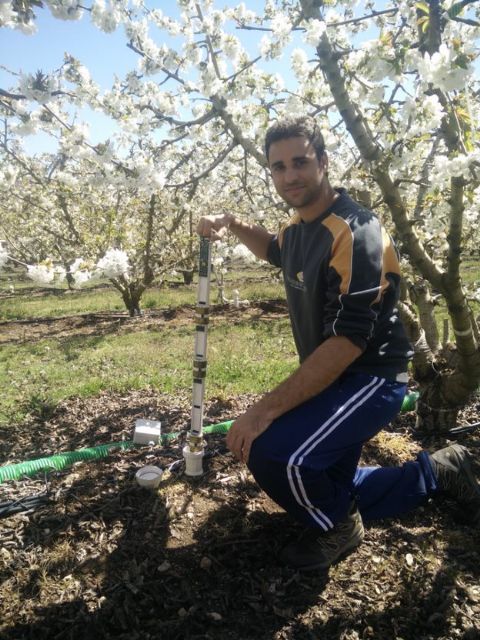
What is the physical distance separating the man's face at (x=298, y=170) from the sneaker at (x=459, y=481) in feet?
5.45

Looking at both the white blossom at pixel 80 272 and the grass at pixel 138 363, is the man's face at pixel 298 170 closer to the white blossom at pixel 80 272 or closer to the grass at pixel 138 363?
the white blossom at pixel 80 272

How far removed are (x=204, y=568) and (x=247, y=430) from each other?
707 millimetres

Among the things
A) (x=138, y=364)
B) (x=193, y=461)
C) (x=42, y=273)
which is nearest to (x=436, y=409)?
(x=193, y=461)

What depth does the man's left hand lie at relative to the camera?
2080 mm

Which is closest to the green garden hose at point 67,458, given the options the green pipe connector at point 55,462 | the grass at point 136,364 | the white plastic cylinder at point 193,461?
the green pipe connector at point 55,462

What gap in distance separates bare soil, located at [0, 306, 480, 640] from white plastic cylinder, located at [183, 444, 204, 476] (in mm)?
60

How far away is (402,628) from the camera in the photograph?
186cm

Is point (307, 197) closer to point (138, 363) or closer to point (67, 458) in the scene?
point (67, 458)


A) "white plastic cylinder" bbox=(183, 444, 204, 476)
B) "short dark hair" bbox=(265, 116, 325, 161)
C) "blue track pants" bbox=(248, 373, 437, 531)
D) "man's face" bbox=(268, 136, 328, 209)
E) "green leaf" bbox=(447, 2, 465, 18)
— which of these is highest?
"green leaf" bbox=(447, 2, 465, 18)

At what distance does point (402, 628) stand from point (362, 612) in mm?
163

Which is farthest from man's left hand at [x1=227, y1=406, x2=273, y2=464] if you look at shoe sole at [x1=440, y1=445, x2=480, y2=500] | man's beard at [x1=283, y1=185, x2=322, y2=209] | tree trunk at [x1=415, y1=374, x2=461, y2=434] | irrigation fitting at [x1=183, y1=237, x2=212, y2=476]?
tree trunk at [x1=415, y1=374, x2=461, y2=434]

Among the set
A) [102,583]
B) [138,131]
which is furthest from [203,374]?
[138,131]

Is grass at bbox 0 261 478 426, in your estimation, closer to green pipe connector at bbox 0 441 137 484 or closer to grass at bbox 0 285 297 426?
grass at bbox 0 285 297 426

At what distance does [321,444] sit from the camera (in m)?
2.04
